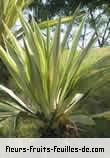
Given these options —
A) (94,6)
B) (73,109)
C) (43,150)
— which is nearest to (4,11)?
(73,109)

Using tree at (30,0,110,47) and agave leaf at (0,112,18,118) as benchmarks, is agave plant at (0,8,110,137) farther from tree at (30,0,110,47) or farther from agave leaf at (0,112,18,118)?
tree at (30,0,110,47)

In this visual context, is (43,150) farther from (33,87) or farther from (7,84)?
(7,84)

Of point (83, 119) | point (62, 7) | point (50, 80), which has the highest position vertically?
point (62, 7)

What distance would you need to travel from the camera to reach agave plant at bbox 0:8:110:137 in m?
3.70

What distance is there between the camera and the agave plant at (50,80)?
12.1 ft

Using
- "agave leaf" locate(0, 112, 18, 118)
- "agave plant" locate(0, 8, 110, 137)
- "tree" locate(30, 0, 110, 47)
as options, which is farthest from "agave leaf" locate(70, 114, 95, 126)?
"tree" locate(30, 0, 110, 47)

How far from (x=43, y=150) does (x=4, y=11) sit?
8.42 feet

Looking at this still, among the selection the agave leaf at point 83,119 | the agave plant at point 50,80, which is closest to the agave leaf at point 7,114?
the agave plant at point 50,80

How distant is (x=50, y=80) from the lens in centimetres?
379

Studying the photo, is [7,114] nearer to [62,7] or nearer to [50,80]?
[50,80]

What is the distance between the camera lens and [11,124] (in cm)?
357

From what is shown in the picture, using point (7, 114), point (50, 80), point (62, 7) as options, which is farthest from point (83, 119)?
point (62, 7)

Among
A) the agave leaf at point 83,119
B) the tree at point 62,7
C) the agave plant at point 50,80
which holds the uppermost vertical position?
the tree at point 62,7

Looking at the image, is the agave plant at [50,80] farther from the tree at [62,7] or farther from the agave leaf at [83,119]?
the tree at [62,7]
